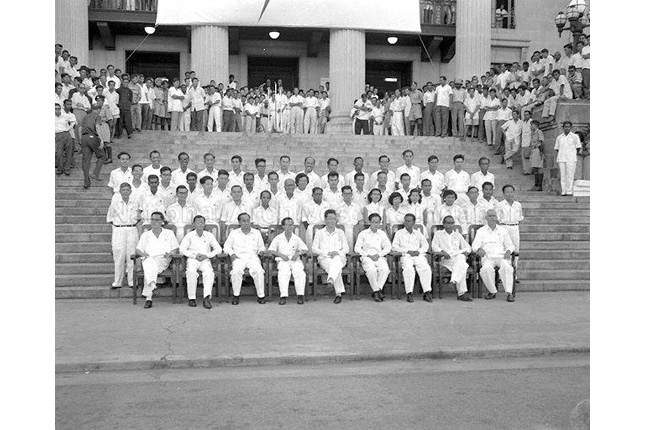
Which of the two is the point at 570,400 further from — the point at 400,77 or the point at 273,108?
the point at 400,77

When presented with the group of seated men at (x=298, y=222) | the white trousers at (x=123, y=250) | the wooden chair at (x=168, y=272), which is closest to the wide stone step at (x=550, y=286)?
the group of seated men at (x=298, y=222)

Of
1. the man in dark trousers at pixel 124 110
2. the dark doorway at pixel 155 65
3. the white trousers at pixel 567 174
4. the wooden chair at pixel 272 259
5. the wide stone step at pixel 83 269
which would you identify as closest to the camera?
the wooden chair at pixel 272 259

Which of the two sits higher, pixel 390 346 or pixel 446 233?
pixel 446 233

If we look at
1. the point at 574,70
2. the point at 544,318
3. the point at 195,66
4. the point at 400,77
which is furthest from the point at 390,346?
the point at 400,77

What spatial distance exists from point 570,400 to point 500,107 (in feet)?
45.0

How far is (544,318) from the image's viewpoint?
344 inches

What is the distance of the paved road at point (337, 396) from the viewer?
491cm

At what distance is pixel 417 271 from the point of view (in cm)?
1030

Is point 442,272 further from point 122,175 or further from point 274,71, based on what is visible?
point 274,71

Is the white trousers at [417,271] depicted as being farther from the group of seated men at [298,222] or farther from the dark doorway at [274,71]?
the dark doorway at [274,71]

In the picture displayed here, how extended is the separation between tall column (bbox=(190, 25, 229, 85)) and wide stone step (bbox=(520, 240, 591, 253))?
521 inches

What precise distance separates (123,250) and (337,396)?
5.78 metres

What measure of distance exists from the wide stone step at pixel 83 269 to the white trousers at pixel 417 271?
4640mm

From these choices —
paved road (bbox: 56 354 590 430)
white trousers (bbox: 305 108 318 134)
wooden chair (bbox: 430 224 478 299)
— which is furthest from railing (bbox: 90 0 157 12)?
paved road (bbox: 56 354 590 430)
